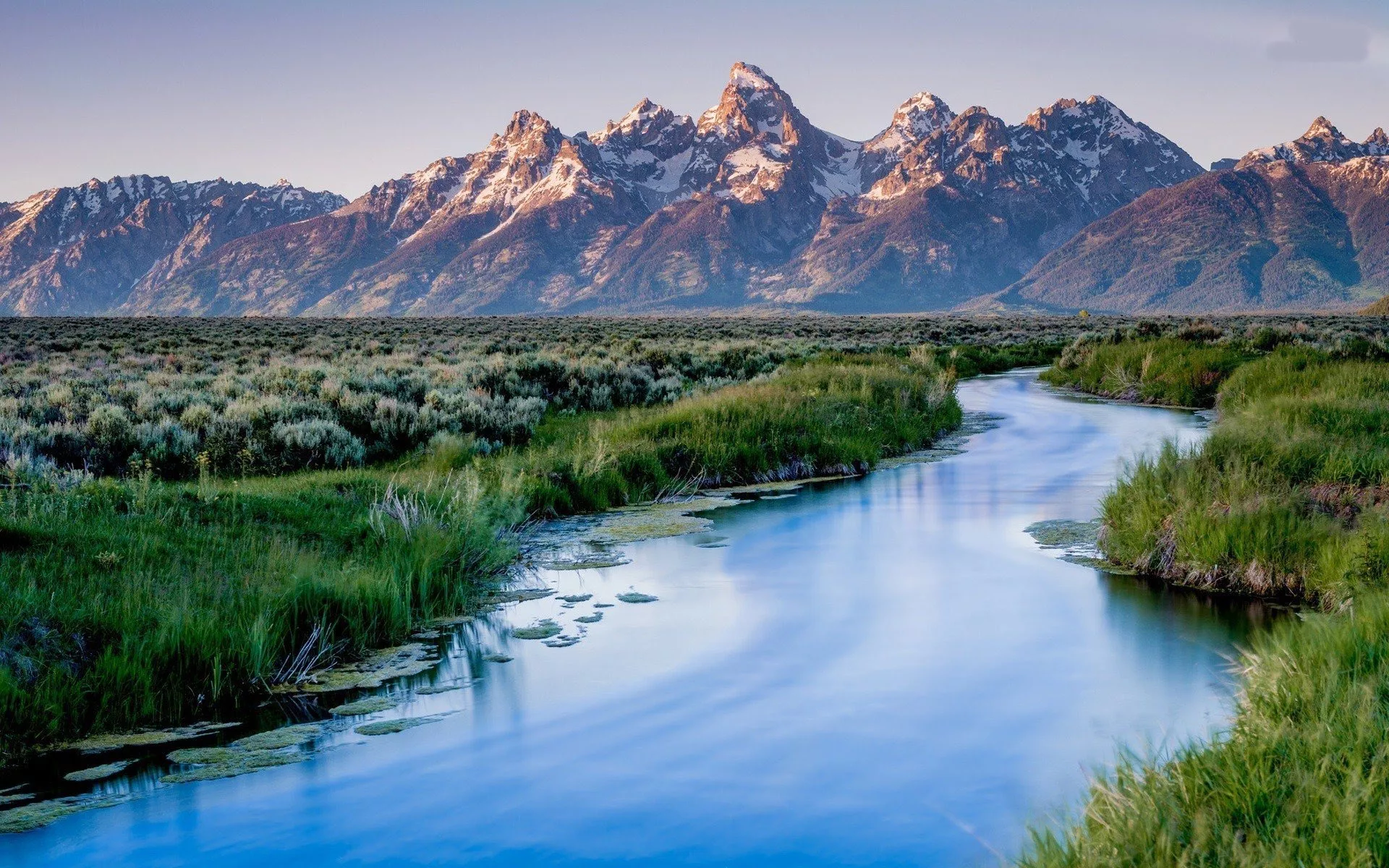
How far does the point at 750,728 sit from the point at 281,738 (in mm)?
3015

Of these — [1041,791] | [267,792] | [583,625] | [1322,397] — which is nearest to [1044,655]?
[1041,791]

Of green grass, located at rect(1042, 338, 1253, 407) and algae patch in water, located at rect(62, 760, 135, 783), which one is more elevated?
green grass, located at rect(1042, 338, 1253, 407)

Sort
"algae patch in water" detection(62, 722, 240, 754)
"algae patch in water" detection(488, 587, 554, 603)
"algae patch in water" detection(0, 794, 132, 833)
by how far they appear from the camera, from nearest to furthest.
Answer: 1. "algae patch in water" detection(0, 794, 132, 833)
2. "algae patch in water" detection(62, 722, 240, 754)
3. "algae patch in water" detection(488, 587, 554, 603)

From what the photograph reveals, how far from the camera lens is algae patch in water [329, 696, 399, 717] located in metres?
8.05

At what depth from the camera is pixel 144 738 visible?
24.3 ft

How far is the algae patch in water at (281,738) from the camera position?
290 inches

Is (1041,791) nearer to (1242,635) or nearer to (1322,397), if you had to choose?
(1242,635)

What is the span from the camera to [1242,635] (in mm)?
9383

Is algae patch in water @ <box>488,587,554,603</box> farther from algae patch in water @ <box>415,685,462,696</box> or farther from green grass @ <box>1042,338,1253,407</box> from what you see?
green grass @ <box>1042,338,1253,407</box>

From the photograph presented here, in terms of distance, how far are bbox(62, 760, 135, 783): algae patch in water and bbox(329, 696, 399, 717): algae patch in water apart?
1.40 m

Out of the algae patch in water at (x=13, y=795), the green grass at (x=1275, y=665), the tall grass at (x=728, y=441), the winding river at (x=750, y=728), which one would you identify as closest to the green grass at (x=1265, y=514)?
the green grass at (x=1275, y=665)

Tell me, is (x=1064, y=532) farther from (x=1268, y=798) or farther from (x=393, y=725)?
(x=1268, y=798)

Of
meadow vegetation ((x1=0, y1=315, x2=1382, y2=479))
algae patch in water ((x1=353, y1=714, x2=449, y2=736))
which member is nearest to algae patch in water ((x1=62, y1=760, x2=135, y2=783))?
algae patch in water ((x1=353, y1=714, x2=449, y2=736))

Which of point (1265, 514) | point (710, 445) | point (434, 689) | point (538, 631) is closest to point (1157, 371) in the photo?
point (710, 445)
